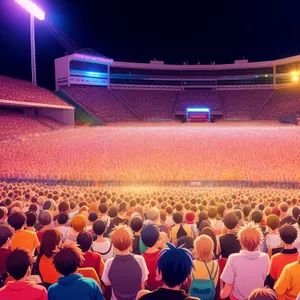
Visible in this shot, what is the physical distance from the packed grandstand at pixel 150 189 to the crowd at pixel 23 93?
0.94 feet

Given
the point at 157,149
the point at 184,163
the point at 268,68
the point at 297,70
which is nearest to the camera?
the point at 184,163

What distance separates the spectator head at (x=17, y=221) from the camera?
594 cm

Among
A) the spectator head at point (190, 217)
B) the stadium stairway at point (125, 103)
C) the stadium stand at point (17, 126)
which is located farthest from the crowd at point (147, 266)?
the stadium stairway at point (125, 103)

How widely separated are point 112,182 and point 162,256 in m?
15.2

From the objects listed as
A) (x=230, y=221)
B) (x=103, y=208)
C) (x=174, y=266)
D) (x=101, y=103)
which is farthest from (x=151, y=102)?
(x=174, y=266)

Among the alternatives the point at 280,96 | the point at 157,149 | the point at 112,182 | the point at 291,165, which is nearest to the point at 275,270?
the point at 112,182

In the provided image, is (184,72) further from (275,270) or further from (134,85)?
(275,270)

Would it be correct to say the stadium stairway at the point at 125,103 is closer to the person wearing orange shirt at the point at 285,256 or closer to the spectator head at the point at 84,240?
the spectator head at the point at 84,240

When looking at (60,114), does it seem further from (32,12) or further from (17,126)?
(32,12)

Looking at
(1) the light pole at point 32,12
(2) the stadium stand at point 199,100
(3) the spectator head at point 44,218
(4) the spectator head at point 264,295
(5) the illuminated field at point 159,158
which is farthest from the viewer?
(2) the stadium stand at point 199,100

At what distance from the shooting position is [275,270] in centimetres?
439

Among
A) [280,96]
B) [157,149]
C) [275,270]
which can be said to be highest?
[280,96]

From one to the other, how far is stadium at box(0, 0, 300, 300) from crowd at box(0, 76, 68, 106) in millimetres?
283

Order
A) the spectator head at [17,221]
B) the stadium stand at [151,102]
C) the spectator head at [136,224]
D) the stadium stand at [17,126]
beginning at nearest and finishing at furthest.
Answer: the spectator head at [136,224] → the spectator head at [17,221] → the stadium stand at [17,126] → the stadium stand at [151,102]
